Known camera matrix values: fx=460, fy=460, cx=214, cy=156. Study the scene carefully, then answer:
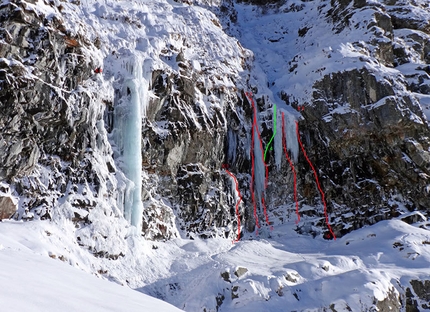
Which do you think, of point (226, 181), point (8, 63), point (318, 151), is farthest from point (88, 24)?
point (318, 151)

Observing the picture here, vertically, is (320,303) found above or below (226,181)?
below

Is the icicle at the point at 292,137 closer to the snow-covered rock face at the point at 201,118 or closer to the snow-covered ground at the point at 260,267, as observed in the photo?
the snow-covered rock face at the point at 201,118

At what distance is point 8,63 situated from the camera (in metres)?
19.0

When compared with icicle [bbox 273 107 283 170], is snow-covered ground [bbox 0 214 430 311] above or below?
below

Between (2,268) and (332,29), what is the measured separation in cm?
3319

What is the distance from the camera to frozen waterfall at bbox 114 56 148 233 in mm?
21469

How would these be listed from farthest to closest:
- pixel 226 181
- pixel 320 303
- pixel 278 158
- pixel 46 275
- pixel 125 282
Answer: pixel 278 158
pixel 226 181
pixel 125 282
pixel 320 303
pixel 46 275

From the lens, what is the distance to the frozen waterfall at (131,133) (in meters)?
21.5

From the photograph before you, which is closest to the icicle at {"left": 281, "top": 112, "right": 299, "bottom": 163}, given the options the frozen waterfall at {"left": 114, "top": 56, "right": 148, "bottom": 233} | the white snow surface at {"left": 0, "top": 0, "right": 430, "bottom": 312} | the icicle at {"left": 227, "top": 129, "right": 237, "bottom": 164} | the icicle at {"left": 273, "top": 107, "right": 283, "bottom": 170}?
the white snow surface at {"left": 0, "top": 0, "right": 430, "bottom": 312}

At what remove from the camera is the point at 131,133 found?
22.4 metres

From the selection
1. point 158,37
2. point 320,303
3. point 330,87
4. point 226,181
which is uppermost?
point 158,37

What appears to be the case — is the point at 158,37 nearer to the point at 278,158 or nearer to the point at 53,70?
the point at 53,70

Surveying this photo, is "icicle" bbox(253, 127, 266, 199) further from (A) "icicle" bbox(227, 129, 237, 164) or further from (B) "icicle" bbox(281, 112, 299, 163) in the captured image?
(B) "icicle" bbox(281, 112, 299, 163)

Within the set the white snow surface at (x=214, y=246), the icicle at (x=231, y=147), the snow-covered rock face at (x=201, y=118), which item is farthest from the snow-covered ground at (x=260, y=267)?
the icicle at (x=231, y=147)
